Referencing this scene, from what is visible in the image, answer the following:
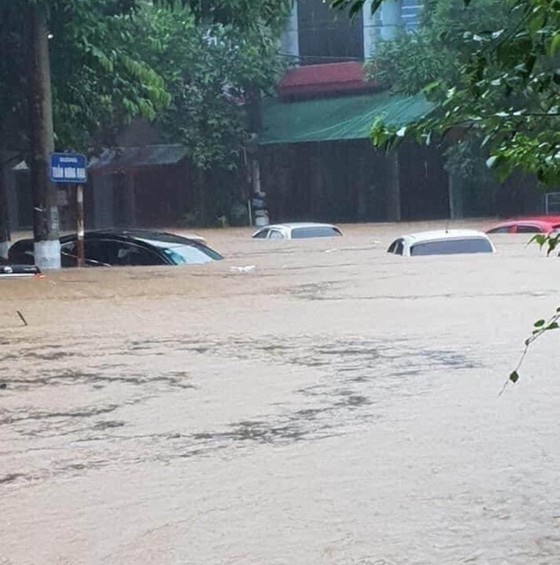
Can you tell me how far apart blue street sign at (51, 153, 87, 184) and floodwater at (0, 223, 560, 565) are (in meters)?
3.19

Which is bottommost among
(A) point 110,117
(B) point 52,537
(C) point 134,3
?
(B) point 52,537

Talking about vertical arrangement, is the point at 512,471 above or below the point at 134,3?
below

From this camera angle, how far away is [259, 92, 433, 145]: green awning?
115 feet

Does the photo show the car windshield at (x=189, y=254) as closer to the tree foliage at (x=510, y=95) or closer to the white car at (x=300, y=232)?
the white car at (x=300, y=232)

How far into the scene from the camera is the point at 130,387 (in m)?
9.73

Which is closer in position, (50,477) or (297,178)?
(50,477)

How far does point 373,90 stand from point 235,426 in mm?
29479

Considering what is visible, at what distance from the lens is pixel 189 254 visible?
63.7 ft

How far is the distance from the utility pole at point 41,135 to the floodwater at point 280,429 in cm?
349

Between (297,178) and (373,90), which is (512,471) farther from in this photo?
(297,178)

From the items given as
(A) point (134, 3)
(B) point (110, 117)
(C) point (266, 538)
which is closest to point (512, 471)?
(C) point (266, 538)

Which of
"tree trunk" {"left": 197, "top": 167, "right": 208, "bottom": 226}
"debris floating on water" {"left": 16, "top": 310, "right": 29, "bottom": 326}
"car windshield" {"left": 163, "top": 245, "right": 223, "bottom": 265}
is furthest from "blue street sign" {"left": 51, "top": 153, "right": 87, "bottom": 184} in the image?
"tree trunk" {"left": 197, "top": 167, "right": 208, "bottom": 226}

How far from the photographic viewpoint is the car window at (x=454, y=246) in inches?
777

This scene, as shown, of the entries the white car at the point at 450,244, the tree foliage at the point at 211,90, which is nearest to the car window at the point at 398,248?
the white car at the point at 450,244
